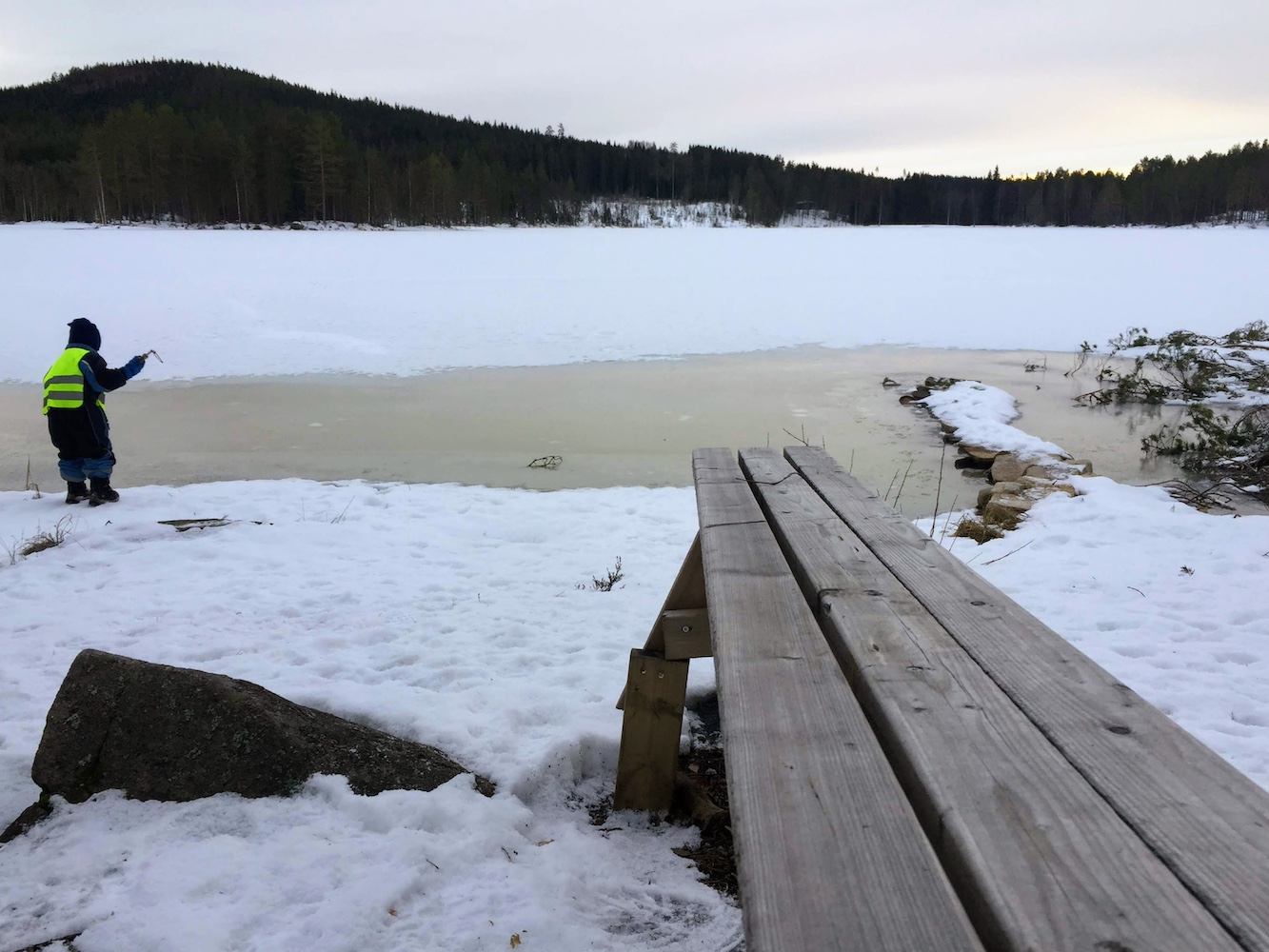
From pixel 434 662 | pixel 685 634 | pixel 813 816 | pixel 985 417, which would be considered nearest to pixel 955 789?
pixel 813 816

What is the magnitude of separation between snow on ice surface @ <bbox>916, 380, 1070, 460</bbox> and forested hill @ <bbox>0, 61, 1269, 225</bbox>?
56.2 m

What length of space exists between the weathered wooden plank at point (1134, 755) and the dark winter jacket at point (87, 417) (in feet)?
22.5

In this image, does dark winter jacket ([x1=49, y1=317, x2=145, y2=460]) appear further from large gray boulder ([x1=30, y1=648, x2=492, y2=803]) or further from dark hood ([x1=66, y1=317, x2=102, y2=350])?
large gray boulder ([x1=30, y1=648, x2=492, y2=803])

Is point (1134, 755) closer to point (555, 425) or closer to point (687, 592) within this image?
point (687, 592)

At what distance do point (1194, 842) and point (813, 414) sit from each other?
10.4 m

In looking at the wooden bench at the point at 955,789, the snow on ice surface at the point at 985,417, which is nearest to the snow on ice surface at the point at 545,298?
the snow on ice surface at the point at 985,417

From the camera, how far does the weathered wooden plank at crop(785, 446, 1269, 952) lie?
954 millimetres

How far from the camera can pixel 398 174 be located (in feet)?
218

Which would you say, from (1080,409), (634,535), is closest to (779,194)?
(1080,409)

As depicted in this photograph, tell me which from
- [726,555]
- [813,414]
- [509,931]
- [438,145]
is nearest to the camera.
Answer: [509,931]

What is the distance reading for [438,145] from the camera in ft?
298

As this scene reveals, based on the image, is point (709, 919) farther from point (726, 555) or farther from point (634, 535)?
point (634, 535)

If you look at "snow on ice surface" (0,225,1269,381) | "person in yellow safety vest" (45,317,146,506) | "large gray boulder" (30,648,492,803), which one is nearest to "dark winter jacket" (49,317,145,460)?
"person in yellow safety vest" (45,317,146,506)

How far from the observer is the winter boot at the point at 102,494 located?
6.55m
